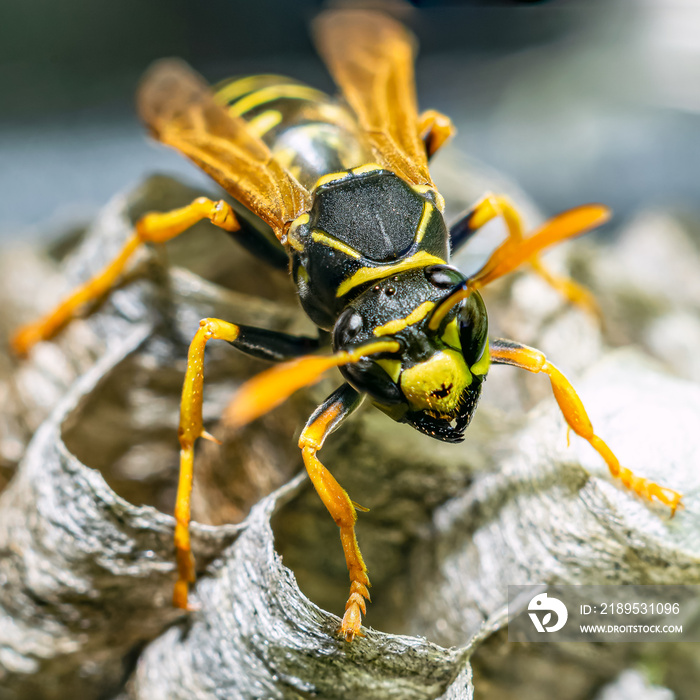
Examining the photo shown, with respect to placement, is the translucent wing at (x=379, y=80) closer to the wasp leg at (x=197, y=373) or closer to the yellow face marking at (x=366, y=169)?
the yellow face marking at (x=366, y=169)

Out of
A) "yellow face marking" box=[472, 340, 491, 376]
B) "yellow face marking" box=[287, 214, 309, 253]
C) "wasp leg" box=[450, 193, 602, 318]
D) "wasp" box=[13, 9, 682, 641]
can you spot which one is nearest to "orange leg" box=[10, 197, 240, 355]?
"wasp" box=[13, 9, 682, 641]

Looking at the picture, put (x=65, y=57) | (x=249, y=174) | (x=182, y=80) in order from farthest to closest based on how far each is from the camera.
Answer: (x=65, y=57)
(x=182, y=80)
(x=249, y=174)

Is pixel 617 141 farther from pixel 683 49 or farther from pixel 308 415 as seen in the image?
pixel 308 415

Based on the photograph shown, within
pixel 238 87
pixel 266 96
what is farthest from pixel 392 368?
pixel 238 87

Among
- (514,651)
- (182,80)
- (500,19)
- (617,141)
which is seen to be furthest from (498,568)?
(500,19)

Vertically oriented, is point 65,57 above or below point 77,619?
above

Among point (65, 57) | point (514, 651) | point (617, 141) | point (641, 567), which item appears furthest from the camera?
point (65, 57)

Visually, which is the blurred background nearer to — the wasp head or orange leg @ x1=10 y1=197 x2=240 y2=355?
orange leg @ x1=10 y1=197 x2=240 y2=355
